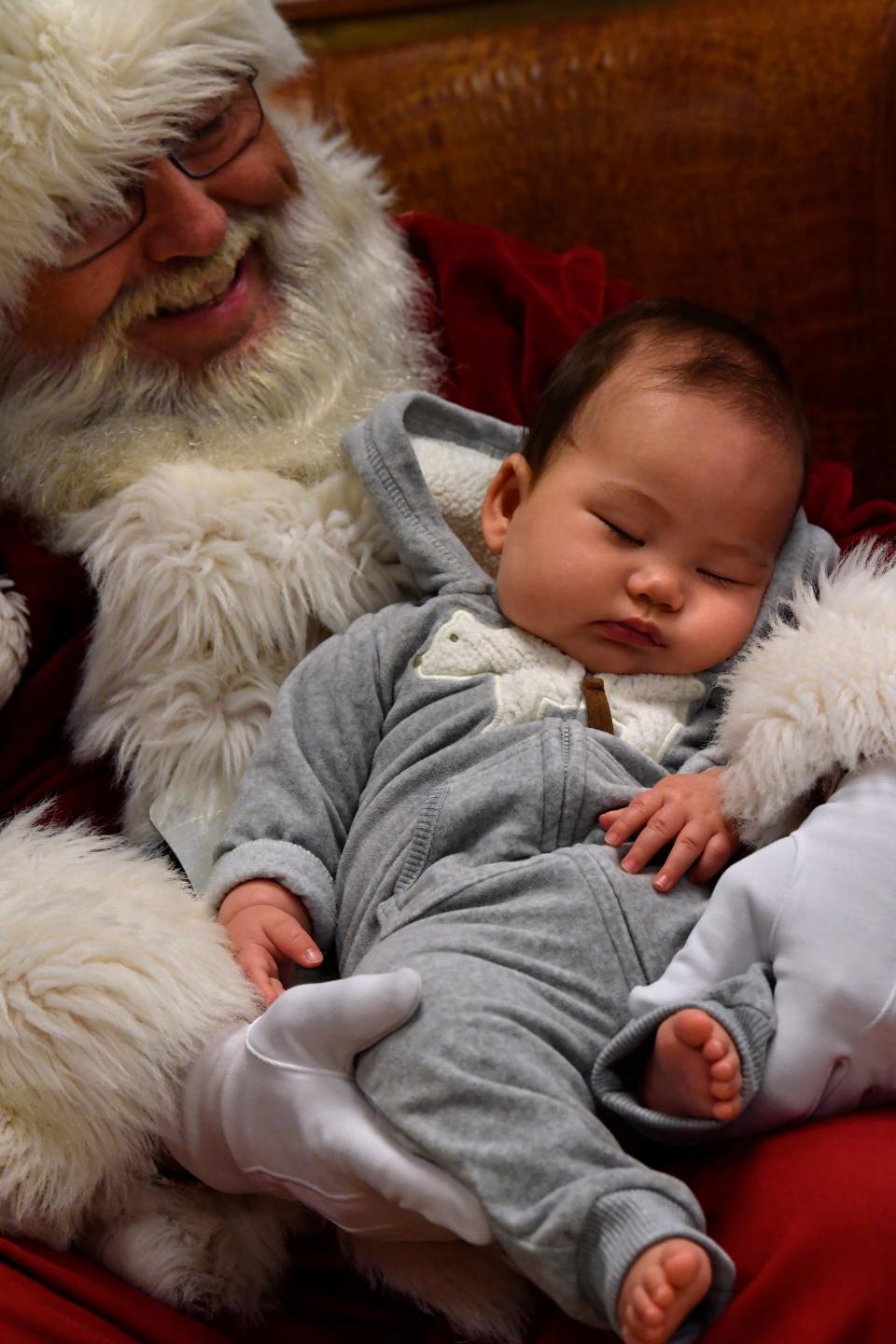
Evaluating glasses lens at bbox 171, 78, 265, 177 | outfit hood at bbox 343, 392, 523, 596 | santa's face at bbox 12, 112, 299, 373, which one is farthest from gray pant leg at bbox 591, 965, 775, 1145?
glasses lens at bbox 171, 78, 265, 177

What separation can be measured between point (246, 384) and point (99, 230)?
0.72 ft

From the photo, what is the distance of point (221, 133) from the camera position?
1.46 meters

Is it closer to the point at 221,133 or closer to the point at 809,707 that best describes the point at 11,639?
the point at 221,133

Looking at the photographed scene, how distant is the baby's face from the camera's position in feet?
3.83

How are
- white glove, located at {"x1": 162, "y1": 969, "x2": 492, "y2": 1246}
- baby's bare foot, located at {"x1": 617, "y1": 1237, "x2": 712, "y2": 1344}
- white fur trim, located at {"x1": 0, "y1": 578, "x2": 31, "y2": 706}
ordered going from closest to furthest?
1. baby's bare foot, located at {"x1": 617, "y1": 1237, "x2": 712, "y2": 1344}
2. white glove, located at {"x1": 162, "y1": 969, "x2": 492, "y2": 1246}
3. white fur trim, located at {"x1": 0, "y1": 578, "x2": 31, "y2": 706}

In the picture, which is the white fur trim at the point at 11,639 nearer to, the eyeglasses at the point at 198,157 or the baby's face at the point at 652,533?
the eyeglasses at the point at 198,157

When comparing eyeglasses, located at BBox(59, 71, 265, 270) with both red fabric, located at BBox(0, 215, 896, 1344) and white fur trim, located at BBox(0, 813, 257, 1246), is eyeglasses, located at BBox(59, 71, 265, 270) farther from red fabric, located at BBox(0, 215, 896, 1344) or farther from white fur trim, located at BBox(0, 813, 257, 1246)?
white fur trim, located at BBox(0, 813, 257, 1246)

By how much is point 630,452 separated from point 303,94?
100cm

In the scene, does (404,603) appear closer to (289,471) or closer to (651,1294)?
(289,471)

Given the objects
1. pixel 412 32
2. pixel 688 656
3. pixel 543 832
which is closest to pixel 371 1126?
pixel 543 832

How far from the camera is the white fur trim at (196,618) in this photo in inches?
51.6

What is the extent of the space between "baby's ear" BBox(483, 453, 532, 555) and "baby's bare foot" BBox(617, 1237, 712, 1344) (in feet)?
2.30

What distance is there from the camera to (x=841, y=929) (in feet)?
3.08

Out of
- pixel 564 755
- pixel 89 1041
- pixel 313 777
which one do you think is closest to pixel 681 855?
pixel 564 755
